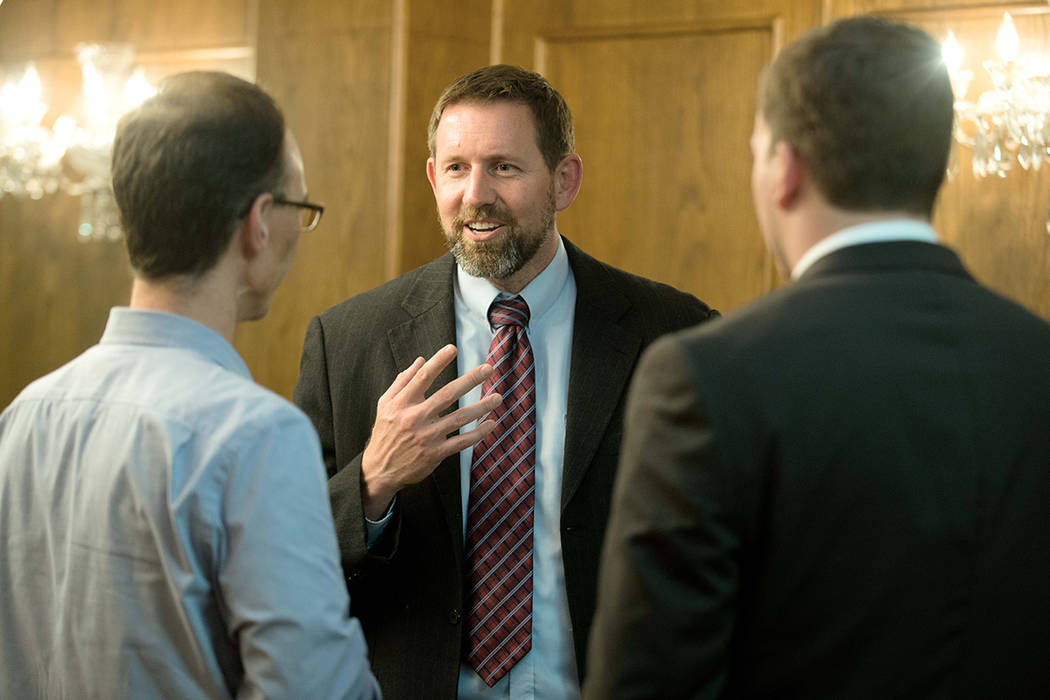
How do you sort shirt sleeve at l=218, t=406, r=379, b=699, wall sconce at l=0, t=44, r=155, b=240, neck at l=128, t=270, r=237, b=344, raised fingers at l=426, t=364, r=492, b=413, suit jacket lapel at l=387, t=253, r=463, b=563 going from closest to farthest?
shirt sleeve at l=218, t=406, r=379, b=699 < neck at l=128, t=270, r=237, b=344 < raised fingers at l=426, t=364, r=492, b=413 < suit jacket lapel at l=387, t=253, r=463, b=563 < wall sconce at l=0, t=44, r=155, b=240

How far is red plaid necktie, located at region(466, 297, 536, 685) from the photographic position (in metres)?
1.92

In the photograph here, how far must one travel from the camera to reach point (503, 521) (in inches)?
77.8

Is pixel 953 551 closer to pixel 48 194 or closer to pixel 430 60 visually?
pixel 430 60

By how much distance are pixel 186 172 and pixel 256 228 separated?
0.11 meters

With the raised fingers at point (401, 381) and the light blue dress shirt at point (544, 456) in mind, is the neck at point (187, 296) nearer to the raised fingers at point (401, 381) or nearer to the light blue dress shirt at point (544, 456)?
the raised fingers at point (401, 381)

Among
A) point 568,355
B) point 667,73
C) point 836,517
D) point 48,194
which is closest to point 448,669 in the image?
point 568,355

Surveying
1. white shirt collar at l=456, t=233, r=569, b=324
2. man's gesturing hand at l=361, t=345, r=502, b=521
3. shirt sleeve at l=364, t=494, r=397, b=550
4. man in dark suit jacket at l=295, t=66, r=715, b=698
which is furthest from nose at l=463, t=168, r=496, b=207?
shirt sleeve at l=364, t=494, r=397, b=550

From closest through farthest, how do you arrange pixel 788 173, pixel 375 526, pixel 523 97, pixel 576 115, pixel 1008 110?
1. pixel 788 173
2. pixel 375 526
3. pixel 523 97
4. pixel 1008 110
5. pixel 576 115

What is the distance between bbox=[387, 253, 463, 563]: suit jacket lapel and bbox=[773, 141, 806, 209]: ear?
0.97m

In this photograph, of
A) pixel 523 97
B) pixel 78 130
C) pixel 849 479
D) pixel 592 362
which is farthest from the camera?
pixel 78 130

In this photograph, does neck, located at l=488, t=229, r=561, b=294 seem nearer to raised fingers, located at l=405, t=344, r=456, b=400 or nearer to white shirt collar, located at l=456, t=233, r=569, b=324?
white shirt collar, located at l=456, t=233, r=569, b=324

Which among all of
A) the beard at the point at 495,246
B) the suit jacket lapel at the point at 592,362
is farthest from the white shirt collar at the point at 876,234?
the beard at the point at 495,246

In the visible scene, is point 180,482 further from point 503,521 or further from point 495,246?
point 495,246

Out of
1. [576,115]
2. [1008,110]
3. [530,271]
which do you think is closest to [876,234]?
[530,271]
